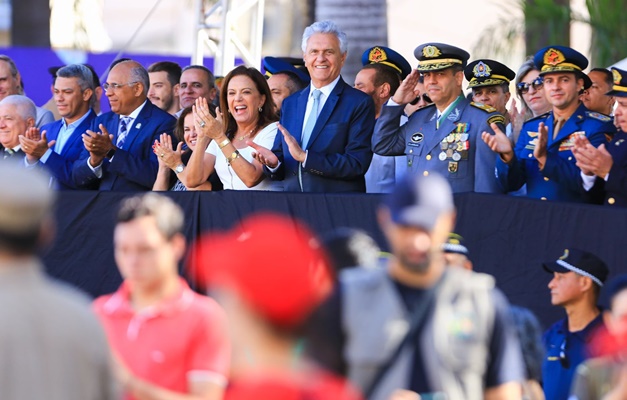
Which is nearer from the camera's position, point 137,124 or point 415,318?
point 415,318

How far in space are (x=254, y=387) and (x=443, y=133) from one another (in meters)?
5.28

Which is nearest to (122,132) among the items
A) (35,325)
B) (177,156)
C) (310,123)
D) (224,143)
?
(177,156)

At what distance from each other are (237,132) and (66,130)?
1.56 metres

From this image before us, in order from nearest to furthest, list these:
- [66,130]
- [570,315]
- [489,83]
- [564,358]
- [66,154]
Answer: [564,358] → [570,315] → [66,154] → [489,83] → [66,130]

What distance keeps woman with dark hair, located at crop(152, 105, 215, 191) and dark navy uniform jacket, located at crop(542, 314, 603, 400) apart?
2789 mm

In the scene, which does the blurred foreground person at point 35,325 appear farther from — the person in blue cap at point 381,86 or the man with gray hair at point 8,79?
the man with gray hair at point 8,79

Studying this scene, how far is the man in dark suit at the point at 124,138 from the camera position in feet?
31.1

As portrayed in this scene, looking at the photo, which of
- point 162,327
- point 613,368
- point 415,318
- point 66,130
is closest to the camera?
point 415,318

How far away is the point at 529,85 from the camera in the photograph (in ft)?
34.0

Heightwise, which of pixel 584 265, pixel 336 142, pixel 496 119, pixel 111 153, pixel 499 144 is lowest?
pixel 584 265

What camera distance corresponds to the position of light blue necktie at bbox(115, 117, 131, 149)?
9867 mm

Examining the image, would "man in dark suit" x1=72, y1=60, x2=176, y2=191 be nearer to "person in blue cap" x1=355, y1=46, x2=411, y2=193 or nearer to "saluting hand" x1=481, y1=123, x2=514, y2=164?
"person in blue cap" x1=355, y1=46, x2=411, y2=193

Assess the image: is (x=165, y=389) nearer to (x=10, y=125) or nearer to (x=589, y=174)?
(x=589, y=174)

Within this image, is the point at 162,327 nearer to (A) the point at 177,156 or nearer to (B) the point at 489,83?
(A) the point at 177,156
